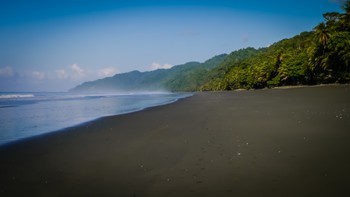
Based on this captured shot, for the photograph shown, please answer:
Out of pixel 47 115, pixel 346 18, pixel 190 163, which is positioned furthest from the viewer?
pixel 346 18

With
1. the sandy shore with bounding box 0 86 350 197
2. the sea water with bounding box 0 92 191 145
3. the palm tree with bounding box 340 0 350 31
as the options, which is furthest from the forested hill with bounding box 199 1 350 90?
the sandy shore with bounding box 0 86 350 197

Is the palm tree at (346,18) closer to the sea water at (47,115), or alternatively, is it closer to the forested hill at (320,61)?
the forested hill at (320,61)

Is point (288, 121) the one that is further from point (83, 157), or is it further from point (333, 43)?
point (333, 43)

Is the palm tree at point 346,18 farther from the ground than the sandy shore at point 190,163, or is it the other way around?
the palm tree at point 346,18

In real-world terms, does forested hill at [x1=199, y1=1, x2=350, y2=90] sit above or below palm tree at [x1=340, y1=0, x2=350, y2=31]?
below

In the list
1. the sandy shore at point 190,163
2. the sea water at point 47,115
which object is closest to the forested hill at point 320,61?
the sea water at point 47,115

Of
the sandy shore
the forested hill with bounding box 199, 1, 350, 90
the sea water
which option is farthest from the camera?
the forested hill with bounding box 199, 1, 350, 90

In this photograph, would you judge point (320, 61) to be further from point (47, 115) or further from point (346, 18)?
point (47, 115)

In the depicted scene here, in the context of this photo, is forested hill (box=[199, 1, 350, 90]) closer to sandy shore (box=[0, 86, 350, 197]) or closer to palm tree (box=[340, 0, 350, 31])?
palm tree (box=[340, 0, 350, 31])

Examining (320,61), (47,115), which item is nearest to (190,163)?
(47,115)

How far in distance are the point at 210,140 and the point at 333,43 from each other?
139ft

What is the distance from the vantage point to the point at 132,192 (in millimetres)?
4938

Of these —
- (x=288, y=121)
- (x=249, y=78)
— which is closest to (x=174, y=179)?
(x=288, y=121)

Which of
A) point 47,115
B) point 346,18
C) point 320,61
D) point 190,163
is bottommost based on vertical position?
point 190,163
